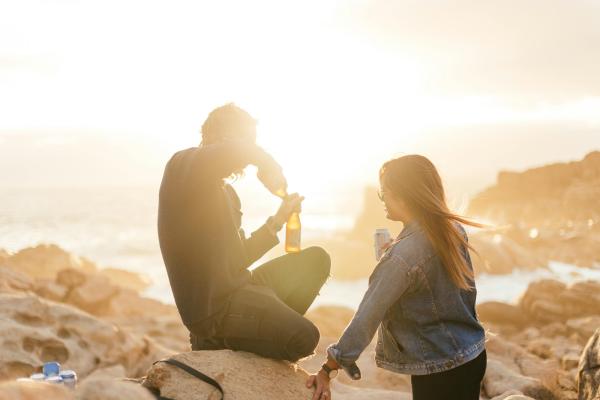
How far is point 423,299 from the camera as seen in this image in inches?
147

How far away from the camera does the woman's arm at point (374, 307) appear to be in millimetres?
3650

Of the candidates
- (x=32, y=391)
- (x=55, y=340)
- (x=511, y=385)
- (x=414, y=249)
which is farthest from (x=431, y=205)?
(x=511, y=385)

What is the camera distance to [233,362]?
424cm

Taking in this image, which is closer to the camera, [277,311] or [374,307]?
[374,307]

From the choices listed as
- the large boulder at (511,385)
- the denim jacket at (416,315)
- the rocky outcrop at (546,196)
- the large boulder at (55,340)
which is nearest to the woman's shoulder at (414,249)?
the denim jacket at (416,315)

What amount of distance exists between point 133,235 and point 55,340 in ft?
267

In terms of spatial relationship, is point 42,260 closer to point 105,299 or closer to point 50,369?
point 105,299

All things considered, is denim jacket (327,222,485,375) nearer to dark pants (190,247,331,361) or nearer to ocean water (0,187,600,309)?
dark pants (190,247,331,361)

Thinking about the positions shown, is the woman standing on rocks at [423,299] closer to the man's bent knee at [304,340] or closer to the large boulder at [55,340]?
the man's bent knee at [304,340]

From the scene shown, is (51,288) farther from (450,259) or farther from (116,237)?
(116,237)

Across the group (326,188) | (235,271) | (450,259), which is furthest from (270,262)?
(326,188)

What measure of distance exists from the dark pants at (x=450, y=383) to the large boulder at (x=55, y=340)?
16.2 ft

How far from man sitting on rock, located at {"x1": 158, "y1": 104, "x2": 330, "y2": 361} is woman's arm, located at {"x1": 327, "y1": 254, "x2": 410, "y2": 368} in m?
0.46

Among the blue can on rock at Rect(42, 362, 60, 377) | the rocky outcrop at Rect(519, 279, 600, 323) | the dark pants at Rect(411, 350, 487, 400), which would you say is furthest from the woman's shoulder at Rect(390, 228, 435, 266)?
the rocky outcrop at Rect(519, 279, 600, 323)
